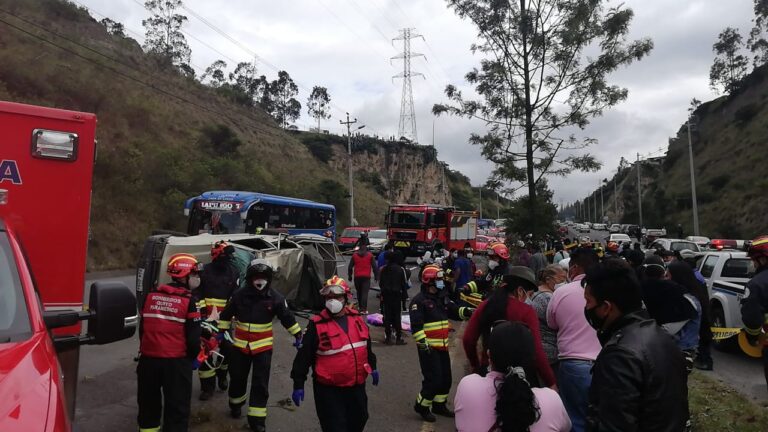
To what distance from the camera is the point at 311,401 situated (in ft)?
21.2

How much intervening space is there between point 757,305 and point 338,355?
3682 millimetres

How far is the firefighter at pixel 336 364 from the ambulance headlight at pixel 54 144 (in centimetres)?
221

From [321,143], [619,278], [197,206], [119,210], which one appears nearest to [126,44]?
[321,143]

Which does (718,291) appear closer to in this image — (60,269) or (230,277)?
(230,277)

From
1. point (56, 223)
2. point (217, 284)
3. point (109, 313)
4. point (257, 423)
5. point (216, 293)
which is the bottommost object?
point (257, 423)

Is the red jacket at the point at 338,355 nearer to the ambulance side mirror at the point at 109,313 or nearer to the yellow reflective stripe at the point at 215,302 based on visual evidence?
the ambulance side mirror at the point at 109,313

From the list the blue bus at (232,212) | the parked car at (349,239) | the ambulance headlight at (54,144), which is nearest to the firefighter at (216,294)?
the ambulance headlight at (54,144)

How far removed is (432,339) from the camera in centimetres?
612

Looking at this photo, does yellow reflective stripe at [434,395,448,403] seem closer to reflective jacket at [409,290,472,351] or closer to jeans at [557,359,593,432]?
reflective jacket at [409,290,472,351]

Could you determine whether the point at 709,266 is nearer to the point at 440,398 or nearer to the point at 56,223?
the point at 440,398

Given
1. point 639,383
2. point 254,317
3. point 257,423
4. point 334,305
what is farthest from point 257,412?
Result: point 639,383

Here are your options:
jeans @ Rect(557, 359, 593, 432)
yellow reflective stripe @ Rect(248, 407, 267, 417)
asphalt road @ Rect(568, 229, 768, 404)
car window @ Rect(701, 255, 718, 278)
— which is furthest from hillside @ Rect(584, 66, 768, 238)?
yellow reflective stripe @ Rect(248, 407, 267, 417)

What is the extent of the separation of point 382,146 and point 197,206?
71.0 metres

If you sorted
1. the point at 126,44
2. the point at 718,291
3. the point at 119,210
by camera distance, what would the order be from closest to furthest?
the point at 718,291
the point at 119,210
the point at 126,44
